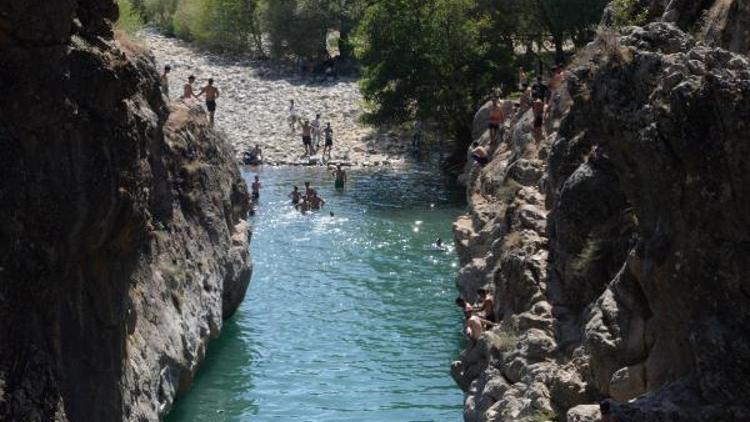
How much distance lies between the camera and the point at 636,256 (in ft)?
51.4

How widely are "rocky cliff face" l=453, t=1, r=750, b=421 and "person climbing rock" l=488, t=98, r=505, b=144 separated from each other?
1141 cm

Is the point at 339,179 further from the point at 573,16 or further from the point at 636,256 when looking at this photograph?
the point at 636,256

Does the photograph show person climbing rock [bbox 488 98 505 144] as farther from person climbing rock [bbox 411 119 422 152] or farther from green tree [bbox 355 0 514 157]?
person climbing rock [bbox 411 119 422 152]

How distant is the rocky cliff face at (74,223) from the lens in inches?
543

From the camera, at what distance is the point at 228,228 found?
2908cm

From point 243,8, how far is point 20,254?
199ft

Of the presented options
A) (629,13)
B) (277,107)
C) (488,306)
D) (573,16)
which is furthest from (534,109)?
(277,107)

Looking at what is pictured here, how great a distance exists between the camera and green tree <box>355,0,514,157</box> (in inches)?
1953

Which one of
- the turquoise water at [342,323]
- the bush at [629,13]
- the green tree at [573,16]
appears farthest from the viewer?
the green tree at [573,16]

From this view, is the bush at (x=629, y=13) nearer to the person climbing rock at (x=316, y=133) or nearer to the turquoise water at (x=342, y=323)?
the turquoise water at (x=342, y=323)

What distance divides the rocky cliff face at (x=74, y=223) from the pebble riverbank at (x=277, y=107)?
34.3 m

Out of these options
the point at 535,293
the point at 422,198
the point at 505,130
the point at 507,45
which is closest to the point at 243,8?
the point at 507,45

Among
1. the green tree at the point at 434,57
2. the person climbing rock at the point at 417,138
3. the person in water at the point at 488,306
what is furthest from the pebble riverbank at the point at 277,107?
the person in water at the point at 488,306

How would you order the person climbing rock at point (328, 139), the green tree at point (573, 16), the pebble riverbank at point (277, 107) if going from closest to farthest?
1. the green tree at point (573, 16)
2. the person climbing rock at point (328, 139)
3. the pebble riverbank at point (277, 107)
